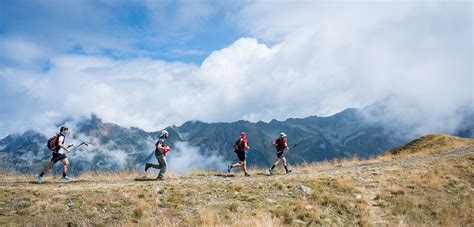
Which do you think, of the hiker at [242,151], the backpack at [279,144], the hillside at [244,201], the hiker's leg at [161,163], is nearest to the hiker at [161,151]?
the hiker's leg at [161,163]

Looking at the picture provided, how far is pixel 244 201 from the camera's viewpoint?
61.0 ft

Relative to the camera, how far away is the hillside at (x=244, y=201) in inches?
627

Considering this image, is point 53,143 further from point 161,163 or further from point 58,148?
point 161,163

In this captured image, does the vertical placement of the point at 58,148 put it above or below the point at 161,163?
above

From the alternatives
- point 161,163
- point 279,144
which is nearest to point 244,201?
point 161,163

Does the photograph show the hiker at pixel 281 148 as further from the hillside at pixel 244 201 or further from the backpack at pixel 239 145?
the hillside at pixel 244 201

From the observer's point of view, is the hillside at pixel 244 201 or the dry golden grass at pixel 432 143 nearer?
the hillside at pixel 244 201

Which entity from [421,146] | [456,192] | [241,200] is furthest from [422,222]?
[421,146]

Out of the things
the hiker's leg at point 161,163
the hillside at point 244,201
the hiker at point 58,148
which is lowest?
the hillside at point 244,201

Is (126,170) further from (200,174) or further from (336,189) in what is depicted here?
(336,189)

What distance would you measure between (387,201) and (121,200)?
12.2m

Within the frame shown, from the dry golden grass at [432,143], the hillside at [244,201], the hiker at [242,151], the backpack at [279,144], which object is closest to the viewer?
the hillside at [244,201]

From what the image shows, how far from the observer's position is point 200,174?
2630 cm

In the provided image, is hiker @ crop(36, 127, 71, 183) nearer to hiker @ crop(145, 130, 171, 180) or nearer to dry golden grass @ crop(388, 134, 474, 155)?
hiker @ crop(145, 130, 171, 180)
